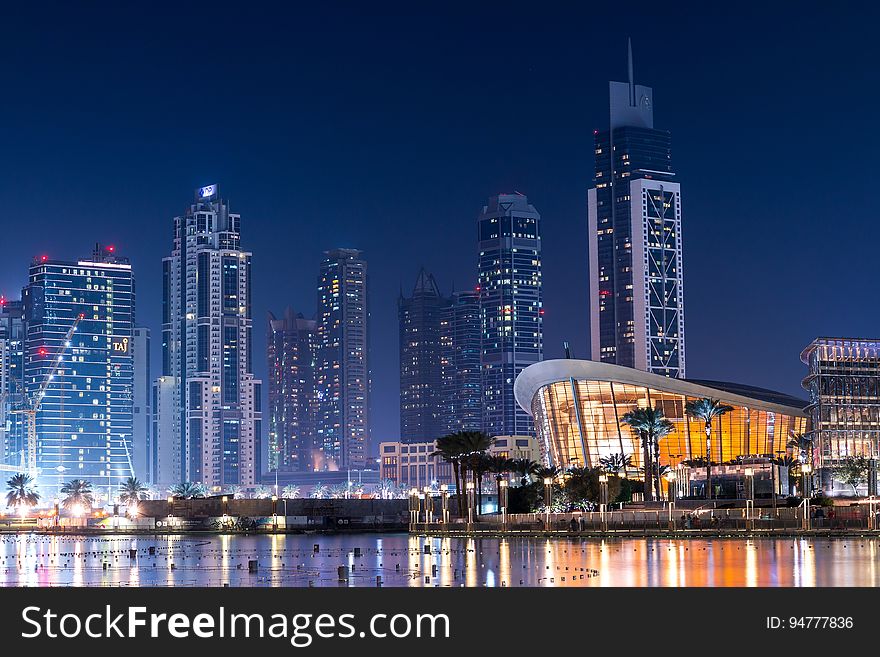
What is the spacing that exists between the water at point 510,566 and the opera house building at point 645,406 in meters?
83.9

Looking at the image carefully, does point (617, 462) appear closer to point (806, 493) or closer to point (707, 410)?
point (707, 410)

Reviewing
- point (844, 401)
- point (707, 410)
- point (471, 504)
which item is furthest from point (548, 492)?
point (707, 410)

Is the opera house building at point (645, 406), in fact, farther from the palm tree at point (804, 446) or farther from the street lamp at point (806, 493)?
the street lamp at point (806, 493)

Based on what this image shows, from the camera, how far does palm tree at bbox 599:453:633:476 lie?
530ft

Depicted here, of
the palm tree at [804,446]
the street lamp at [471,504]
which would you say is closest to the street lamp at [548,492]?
the street lamp at [471,504]

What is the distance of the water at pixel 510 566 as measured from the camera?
46625 millimetres

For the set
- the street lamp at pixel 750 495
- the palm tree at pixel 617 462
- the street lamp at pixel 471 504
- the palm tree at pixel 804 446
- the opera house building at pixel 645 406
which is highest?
the opera house building at pixel 645 406

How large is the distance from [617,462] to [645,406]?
29.4 ft

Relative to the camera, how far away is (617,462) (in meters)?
166

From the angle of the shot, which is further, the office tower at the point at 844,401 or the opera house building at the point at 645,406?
the opera house building at the point at 645,406

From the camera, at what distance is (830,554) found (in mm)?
→ 62344
